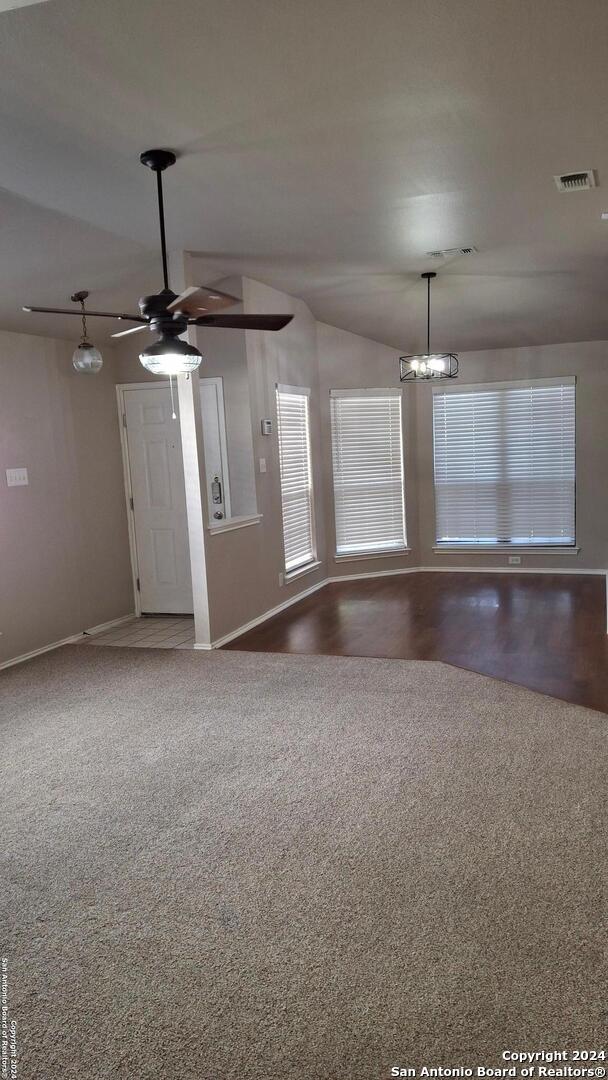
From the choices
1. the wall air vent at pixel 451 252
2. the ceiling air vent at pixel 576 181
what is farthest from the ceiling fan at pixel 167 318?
the wall air vent at pixel 451 252

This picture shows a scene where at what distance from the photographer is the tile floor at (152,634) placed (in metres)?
5.79

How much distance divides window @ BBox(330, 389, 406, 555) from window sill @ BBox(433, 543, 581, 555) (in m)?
0.51

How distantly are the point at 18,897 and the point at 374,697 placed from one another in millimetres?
2271

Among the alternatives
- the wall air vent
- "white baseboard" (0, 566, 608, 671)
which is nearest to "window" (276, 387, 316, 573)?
"white baseboard" (0, 566, 608, 671)

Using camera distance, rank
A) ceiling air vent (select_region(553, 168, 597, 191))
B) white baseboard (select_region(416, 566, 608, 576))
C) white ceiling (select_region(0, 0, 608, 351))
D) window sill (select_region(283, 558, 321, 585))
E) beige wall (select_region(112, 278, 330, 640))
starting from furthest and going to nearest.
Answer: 1. white baseboard (select_region(416, 566, 608, 576))
2. window sill (select_region(283, 558, 321, 585))
3. beige wall (select_region(112, 278, 330, 640))
4. ceiling air vent (select_region(553, 168, 597, 191))
5. white ceiling (select_region(0, 0, 608, 351))

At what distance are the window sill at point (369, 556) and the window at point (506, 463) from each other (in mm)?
473

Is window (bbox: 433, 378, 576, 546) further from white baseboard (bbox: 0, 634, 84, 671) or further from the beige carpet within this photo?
white baseboard (bbox: 0, 634, 84, 671)

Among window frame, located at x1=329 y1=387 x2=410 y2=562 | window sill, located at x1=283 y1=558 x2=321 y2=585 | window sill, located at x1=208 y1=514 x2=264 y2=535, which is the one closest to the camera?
window sill, located at x1=208 y1=514 x2=264 y2=535

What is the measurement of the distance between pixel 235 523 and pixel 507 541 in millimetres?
3627

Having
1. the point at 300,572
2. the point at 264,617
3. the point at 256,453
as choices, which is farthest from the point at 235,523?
the point at 300,572

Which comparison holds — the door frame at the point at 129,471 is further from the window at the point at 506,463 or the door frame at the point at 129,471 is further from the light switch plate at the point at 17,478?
the window at the point at 506,463

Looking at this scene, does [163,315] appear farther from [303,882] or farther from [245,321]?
[303,882]

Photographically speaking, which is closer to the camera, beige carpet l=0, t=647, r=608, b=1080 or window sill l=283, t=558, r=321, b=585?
beige carpet l=0, t=647, r=608, b=1080

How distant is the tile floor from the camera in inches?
228
